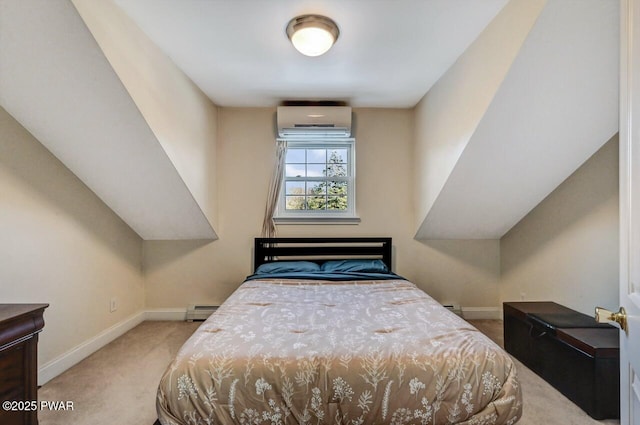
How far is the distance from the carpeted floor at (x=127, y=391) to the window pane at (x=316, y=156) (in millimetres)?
2345

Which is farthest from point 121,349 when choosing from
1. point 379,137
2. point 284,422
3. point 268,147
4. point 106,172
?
point 379,137

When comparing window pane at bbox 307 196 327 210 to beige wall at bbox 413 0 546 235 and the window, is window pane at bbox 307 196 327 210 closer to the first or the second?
the window

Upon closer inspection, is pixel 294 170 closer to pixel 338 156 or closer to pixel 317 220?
pixel 338 156

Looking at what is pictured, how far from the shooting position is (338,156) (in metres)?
3.59

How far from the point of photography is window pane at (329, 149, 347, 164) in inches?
141

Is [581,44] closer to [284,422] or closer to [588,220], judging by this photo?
[588,220]

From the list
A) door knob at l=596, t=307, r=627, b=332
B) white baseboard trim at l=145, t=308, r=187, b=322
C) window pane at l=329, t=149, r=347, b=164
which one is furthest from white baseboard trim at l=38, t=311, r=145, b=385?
door knob at l=596, t=307, r=627, b=332

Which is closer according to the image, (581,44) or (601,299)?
(581,44)

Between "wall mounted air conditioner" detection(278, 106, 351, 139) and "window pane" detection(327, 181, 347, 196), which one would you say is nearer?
"wall mounted air conditioner" detection(278, 106, 351, 139)

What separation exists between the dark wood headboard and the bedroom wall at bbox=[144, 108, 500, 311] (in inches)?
4.5

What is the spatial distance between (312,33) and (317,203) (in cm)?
198

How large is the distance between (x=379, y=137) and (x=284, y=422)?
294 cm

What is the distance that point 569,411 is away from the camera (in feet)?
5.92

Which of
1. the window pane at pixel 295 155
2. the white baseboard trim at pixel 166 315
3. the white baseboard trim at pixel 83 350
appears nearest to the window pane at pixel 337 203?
the window pane at pixel 295 155
